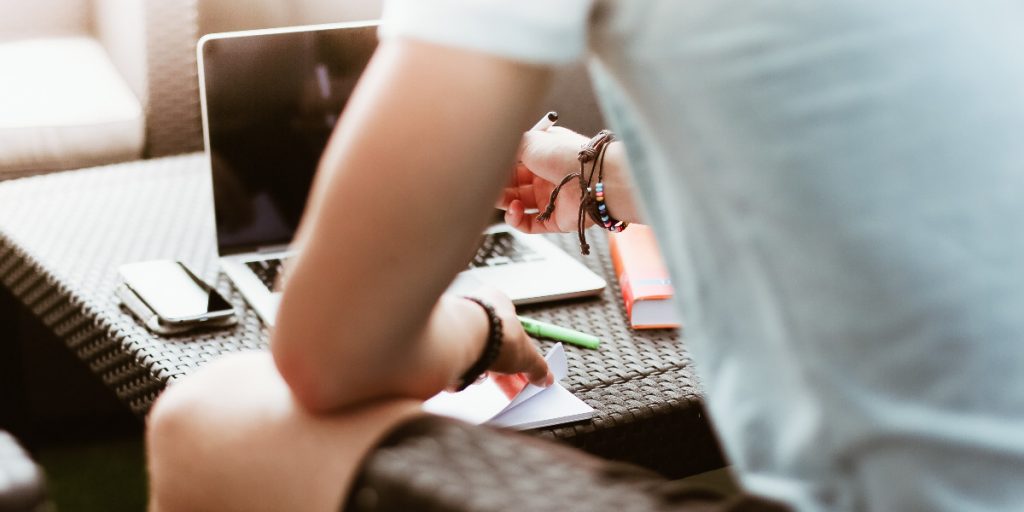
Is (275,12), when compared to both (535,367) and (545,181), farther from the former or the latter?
(535,367)

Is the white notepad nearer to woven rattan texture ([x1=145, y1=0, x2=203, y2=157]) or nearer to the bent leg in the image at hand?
the bent leg

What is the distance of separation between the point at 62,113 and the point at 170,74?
203 mm

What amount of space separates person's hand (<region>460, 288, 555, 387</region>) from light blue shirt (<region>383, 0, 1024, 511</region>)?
0.93ft

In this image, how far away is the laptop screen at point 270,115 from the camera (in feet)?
3.84

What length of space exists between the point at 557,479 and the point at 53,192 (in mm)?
994

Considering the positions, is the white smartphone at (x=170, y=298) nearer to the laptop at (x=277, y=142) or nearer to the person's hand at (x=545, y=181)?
the laptop at (x=277, y=142)

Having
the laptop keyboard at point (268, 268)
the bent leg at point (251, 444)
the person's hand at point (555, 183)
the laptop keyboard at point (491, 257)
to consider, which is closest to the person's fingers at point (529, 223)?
the person's hand at point (555, 183)

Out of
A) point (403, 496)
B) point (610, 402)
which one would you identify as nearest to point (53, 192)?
point (610, 402)

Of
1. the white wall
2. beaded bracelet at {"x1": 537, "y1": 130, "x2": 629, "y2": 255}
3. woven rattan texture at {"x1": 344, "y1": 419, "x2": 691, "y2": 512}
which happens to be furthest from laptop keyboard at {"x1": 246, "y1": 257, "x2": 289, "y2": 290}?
the white wall

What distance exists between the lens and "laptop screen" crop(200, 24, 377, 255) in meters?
1.17

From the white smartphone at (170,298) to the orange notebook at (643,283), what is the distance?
1.26ft

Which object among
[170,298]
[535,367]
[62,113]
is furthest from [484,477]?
[62,113]

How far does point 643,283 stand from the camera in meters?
1.07

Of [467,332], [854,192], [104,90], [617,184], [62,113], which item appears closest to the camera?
[854,192]
